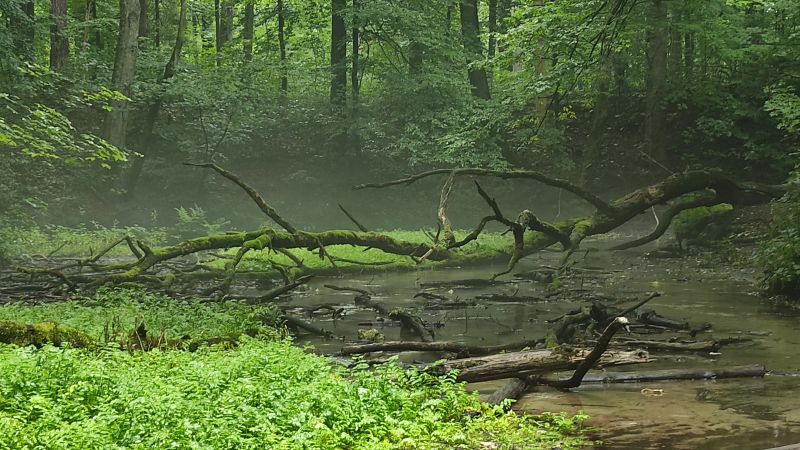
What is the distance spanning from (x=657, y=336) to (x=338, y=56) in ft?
82.5

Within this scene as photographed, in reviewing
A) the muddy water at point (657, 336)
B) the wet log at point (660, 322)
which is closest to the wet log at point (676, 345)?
the muddy water at point (657, 336)

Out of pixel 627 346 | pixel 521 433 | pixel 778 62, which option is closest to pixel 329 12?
pixel 778 62

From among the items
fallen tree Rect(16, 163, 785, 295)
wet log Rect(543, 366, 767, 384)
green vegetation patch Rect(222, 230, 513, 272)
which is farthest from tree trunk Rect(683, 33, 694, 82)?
wet log Rect(543, 366, 767, 384)

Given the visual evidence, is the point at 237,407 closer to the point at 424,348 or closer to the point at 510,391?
the point at 510,391

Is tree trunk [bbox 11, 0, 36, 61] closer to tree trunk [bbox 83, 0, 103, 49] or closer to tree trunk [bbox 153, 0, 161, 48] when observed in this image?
tree trunk [bbox 83, 0, 103, 49]

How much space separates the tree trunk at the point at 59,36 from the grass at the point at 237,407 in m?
21.7

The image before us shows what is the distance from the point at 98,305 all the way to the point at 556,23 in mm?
12913

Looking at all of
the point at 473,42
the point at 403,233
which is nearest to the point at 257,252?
the point at 403,233

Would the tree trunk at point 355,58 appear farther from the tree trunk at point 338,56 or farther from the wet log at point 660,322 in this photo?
the wet log at point 660,322

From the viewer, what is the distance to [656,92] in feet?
86.7

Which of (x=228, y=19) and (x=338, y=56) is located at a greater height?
(x=228, y=19)

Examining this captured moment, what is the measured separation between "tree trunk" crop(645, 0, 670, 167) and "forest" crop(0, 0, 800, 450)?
111mm

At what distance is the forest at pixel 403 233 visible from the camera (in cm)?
709

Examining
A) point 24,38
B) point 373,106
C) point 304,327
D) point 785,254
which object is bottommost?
point 304,327
